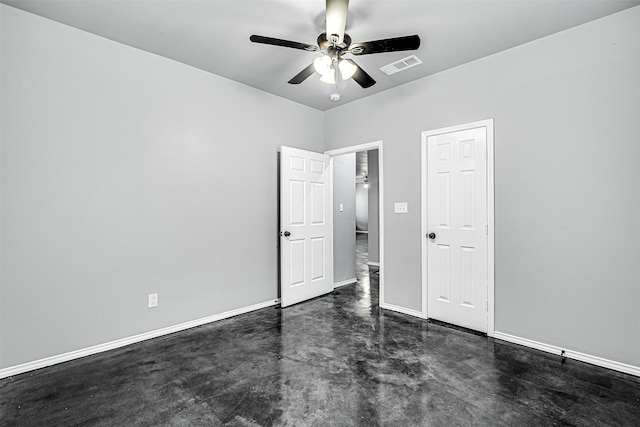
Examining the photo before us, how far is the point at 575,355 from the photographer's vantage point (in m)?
2.58

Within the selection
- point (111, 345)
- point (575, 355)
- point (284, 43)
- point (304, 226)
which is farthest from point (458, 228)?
point (111, 345)

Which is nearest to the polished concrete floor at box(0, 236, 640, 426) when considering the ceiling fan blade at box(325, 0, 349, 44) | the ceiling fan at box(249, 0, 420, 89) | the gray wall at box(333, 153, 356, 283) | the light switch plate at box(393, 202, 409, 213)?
the light switch plate at box(393, 202, 409, 213)

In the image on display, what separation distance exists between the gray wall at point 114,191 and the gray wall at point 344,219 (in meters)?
1.40

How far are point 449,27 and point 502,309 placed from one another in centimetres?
261

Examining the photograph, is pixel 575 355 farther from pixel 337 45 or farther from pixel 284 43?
pixel 284 43

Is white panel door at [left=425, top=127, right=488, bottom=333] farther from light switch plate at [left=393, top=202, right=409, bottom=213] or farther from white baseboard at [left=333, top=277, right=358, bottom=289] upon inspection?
white baseboard at [left=333, top=277, right=358, bottom=289]

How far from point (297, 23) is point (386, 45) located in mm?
799

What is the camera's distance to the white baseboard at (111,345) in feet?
7.79

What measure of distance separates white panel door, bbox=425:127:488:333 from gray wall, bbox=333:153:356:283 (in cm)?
170

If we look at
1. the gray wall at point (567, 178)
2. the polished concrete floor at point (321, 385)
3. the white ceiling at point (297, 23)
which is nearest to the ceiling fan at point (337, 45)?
the white ceiling at point (297, 23)

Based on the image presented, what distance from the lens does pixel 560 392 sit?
212 centimetres

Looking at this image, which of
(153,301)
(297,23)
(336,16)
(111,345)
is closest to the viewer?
(336,16)

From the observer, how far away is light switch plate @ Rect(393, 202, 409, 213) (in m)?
3.71

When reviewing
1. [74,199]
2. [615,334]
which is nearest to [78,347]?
[74,199]
